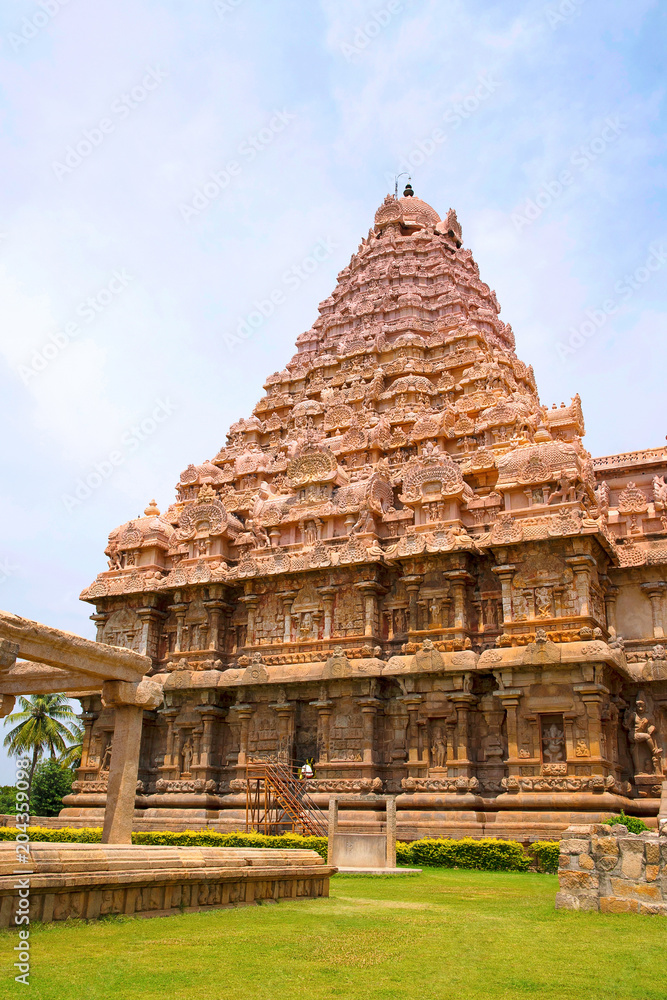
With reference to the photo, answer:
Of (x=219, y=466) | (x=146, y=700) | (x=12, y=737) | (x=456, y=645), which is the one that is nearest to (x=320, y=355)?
(x=219, y=466)

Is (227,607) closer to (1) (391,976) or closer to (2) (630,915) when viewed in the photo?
(2) (630,915)

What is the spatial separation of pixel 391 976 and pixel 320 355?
120 feet

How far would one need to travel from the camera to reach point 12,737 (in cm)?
4631

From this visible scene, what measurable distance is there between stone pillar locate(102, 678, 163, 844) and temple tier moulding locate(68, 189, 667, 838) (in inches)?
543

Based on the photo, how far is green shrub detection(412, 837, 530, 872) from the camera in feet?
67.2

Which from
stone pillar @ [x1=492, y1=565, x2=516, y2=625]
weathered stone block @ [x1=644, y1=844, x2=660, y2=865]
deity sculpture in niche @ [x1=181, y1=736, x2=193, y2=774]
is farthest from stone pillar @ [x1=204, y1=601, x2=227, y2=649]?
weathered stone block @ [x1=644, y1=844, x2=660, y2=865]

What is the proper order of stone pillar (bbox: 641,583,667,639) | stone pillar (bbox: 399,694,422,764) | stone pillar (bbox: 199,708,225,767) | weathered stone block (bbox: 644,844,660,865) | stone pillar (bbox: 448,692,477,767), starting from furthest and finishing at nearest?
1. stone pillar (bbox: 199,708,225,767)
2. stone pillar (bbox: 641,583,667,639)
3. stone pillar (bbox: 399,694,422,764)
4. stone pillar (bbox: 448,692,477,767)
5. weathered stone block (bbox: 644,844,660,865)

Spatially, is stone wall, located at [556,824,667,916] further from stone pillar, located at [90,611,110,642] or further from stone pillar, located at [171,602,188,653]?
stone pillar, located at [90,611,110,642]

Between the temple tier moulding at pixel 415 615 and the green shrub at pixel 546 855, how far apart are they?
78.5 inches

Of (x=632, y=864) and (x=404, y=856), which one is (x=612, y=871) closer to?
(x=632, y=864)

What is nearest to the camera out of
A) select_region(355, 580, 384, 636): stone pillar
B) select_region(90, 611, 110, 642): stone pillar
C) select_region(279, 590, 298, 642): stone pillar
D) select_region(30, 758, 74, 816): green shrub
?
select_region(355, 580, 384, 636): stone pillar

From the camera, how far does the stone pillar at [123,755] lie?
1205 cm

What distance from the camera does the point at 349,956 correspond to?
7902mm

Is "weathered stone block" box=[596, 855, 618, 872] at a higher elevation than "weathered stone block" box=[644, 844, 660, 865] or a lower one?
lower
